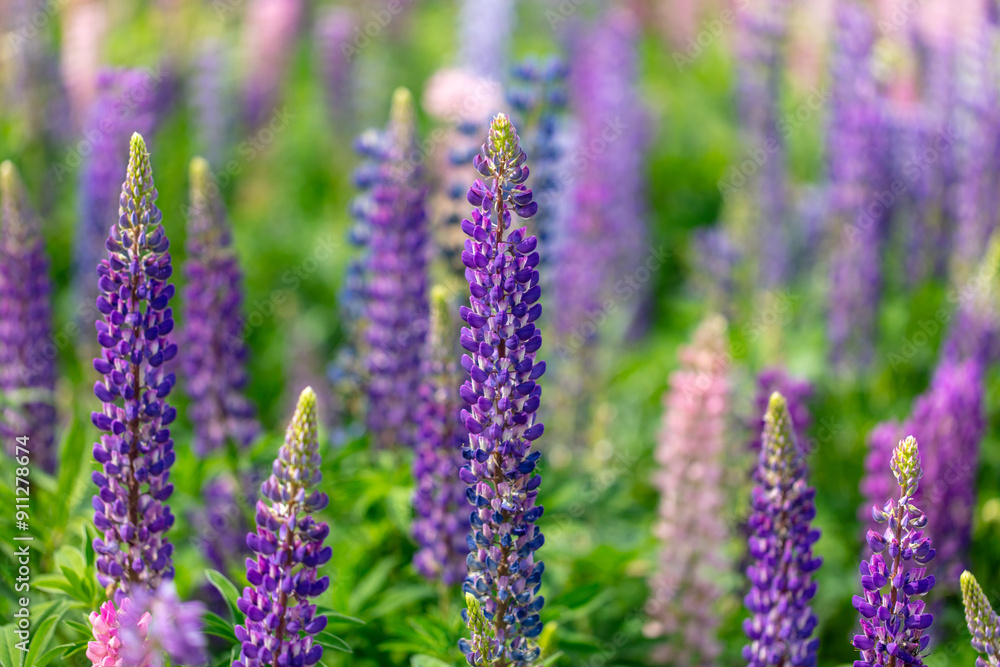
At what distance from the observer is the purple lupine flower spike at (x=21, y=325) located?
3590 mm

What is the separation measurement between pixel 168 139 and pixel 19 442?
4.11 meters

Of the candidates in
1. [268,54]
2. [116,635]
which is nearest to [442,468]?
[116,635]

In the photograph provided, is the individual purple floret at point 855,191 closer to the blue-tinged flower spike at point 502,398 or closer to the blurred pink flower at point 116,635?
the blue-tinged flower spike at point 502,398

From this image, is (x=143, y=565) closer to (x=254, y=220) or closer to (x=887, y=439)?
(x=887, y=439)

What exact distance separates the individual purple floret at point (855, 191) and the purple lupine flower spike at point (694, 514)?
5.64 feet

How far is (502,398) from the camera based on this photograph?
2473mm

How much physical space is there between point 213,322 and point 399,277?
2.14 ft

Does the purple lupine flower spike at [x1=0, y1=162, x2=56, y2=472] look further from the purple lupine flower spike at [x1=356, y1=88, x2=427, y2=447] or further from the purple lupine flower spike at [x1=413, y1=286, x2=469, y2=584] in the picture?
the purple lupine flower spike at [x1=413, y1=286, x2=469, y2=584]

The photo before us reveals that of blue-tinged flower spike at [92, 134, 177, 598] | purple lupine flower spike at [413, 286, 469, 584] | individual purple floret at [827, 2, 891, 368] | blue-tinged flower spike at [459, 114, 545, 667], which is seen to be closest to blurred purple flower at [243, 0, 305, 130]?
individual purple floret at [827, 2, 891, 368]

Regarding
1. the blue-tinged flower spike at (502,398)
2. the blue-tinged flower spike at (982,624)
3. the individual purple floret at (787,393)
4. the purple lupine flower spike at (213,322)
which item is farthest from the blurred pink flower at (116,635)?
the individual purple floret at (787,393)

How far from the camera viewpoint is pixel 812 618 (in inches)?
109

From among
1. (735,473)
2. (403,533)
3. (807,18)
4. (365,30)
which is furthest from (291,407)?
(807,18)

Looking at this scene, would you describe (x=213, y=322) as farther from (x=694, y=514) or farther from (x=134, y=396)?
(x=694, y=514)

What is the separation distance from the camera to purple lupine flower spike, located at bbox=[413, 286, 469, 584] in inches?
125
